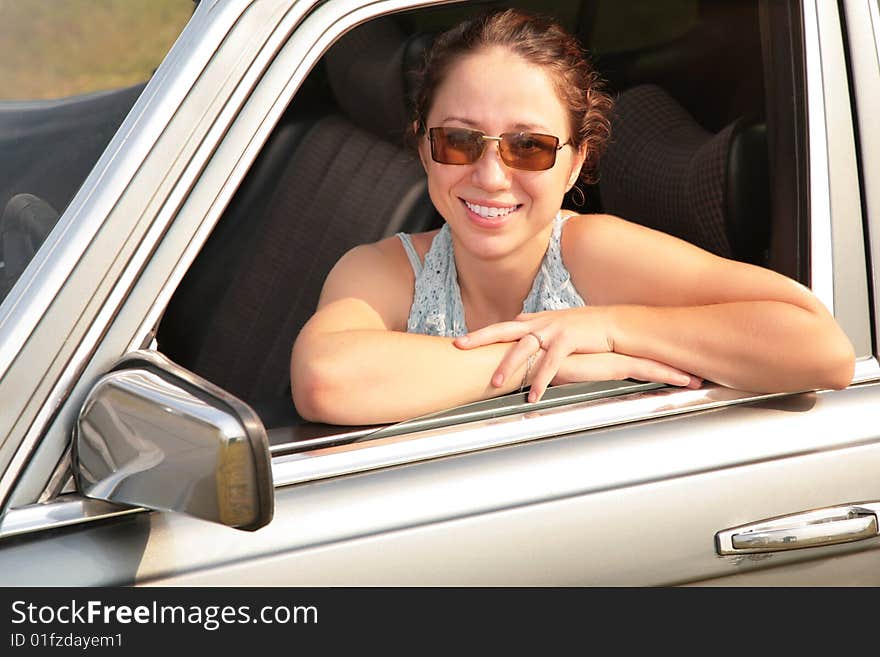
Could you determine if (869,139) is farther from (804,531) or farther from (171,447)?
(171,447)

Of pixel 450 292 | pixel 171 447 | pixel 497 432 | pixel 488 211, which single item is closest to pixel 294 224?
pixel 450 292

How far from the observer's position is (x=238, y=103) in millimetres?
1433

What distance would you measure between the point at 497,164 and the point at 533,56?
0.23 m

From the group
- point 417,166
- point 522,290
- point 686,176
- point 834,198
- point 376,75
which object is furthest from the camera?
point 376,75

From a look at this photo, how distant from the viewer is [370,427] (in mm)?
1556

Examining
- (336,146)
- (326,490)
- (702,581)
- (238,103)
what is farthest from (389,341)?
(336,146)

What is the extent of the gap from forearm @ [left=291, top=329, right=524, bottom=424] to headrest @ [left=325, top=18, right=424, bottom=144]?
0.88 m

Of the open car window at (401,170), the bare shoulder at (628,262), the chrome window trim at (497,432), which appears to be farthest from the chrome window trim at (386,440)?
the open car window at (401,170)

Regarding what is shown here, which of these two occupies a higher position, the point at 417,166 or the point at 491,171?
the point at 417,166

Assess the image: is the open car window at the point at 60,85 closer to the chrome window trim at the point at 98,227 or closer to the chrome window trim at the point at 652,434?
the chrome window trim at the point at 98,227

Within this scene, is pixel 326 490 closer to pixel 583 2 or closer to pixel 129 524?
pixel 129 524

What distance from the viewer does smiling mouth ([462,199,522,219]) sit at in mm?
1830

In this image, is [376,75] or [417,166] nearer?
[417,166]

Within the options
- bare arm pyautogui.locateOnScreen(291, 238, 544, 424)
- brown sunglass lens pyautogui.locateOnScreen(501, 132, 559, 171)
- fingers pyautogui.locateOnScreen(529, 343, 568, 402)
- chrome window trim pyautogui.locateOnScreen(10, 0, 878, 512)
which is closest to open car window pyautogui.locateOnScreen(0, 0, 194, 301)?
chrome window trim pyautogui.locateOnScreen(10, 0, 878, 512)
